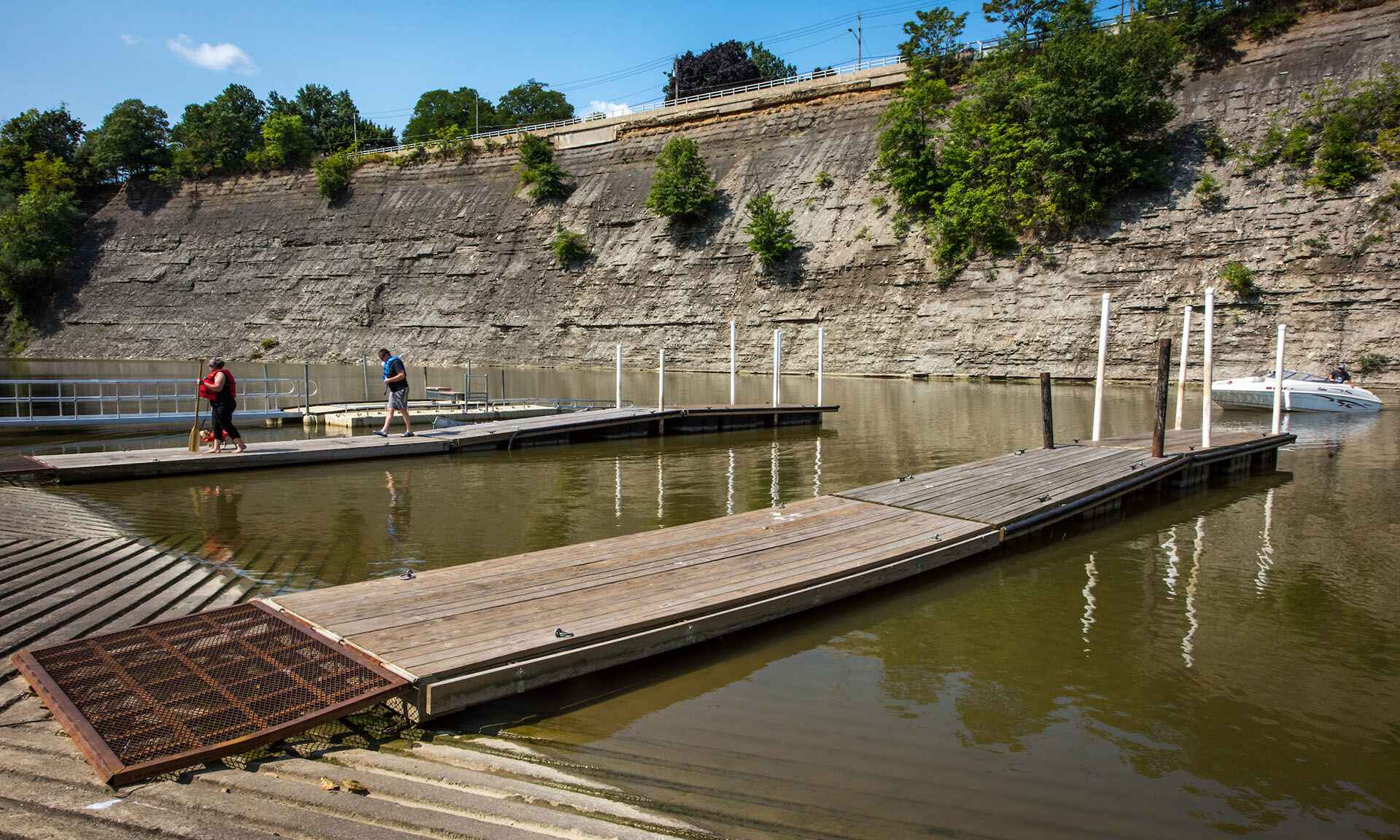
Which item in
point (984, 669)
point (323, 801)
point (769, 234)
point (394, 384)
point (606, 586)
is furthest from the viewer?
point (769, 234)

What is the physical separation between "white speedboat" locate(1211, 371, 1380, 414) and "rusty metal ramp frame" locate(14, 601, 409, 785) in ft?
83.8

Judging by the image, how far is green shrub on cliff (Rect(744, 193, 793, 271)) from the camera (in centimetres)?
4428

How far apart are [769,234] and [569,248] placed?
13680mm

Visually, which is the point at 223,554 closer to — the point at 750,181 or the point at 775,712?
the point at 775,712

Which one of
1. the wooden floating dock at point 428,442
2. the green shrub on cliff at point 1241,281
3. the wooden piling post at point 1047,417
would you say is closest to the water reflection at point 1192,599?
the wooden piling post at point 1047,417

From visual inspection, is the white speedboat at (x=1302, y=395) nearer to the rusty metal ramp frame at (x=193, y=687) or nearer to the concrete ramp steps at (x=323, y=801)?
the concrete ramp steps at (x=323, y=801)

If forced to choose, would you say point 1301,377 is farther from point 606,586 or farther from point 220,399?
point 220,399

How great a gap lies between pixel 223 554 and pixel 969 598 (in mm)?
7613

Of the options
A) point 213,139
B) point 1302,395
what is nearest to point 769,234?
point 1302,395

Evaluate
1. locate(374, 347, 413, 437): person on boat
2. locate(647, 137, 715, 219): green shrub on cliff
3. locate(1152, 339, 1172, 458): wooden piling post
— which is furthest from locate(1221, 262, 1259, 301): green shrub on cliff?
locate(374, 347, 413, 437): person on boat

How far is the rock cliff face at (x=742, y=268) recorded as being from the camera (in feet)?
106

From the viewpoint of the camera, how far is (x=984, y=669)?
6.29 meters

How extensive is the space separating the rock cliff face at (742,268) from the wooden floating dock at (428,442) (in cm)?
1755

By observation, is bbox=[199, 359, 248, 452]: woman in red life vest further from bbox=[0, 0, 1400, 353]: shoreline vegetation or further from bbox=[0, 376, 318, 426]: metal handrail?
bbox=[0, 0, 1400, 353]: shoreline vegetation
